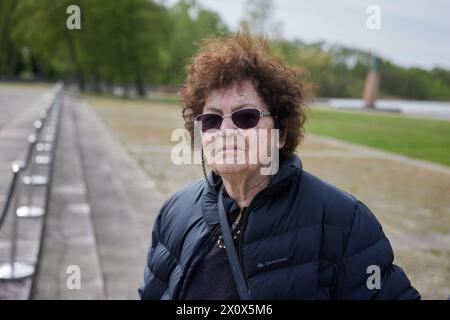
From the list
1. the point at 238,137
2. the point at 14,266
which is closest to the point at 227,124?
the point at 238,137

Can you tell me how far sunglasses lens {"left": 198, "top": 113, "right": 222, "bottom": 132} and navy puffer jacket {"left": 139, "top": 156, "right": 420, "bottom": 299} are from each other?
253 millimetres

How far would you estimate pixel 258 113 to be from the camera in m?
1.69

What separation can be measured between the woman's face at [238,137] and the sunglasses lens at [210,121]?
0.01 meters

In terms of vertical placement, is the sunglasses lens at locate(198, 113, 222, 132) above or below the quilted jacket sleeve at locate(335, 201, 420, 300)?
above

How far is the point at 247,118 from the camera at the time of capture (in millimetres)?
1689

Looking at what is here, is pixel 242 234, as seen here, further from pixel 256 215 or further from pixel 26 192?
pixel 26 192

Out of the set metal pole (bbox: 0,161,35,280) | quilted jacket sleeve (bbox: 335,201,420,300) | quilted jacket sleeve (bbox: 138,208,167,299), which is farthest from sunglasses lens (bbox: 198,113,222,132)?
metal pole (bbox: 0,161,35,280)

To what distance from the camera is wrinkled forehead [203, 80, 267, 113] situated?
1707mm

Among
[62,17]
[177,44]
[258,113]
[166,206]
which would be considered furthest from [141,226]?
[177,44]

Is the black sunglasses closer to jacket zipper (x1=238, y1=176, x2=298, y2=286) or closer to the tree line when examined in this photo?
jacket zipper (x1=238, y1=176, x2=298, y2=286)

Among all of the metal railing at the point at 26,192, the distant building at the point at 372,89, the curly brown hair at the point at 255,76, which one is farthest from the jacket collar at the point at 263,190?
the distant building at the point at 372,89

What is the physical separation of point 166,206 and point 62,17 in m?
39.4
